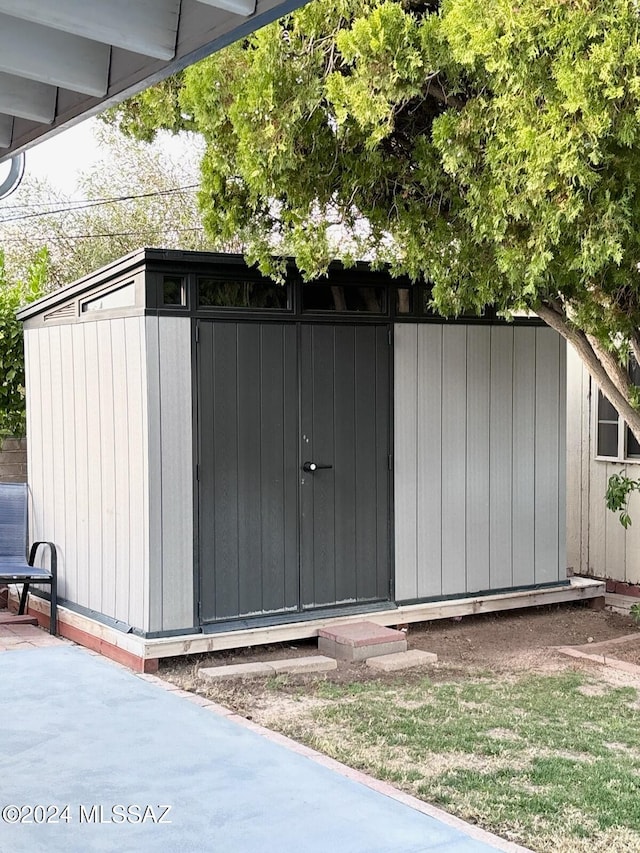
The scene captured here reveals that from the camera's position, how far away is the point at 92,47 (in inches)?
110

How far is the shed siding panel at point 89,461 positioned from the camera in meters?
6.54

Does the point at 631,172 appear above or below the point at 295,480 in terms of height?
above

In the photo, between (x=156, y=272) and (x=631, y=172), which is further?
(x=156, y=272)

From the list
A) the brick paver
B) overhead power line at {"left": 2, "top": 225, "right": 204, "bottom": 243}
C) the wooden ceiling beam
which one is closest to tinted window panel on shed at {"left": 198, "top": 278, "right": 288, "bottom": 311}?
the brick paver

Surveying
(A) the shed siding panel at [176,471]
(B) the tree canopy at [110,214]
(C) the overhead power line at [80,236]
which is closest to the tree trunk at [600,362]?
(A) the shed siding panel at [176,471]

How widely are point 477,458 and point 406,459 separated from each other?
2.28ft

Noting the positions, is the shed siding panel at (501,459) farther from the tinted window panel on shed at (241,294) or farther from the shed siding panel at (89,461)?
the shed siding panel at (89,461)

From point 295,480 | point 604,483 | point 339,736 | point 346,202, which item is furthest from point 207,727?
Answer: point 604,483

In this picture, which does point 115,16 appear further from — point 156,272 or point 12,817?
point 156,272

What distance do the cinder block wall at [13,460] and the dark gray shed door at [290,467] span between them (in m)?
2.89

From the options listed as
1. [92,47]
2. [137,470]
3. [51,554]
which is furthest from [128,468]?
[92,47]

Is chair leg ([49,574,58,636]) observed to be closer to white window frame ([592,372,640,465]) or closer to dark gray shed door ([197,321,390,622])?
dark gray shed door ([197,321,390,622])

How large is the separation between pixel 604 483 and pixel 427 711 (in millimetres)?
4252

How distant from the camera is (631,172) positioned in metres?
5.07
